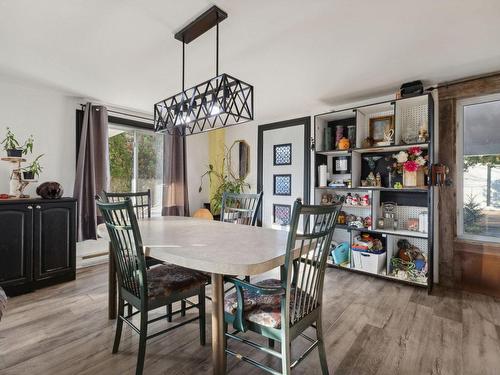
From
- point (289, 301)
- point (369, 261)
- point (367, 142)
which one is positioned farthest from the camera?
point (367, 142)

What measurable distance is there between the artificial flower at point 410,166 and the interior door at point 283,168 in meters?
1.32

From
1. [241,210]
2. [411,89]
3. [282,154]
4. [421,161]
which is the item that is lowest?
[241,210]

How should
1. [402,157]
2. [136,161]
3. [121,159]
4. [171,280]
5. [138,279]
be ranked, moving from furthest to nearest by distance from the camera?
1. [136,161]
2. [121,159]
3. [402,157]
4. [171,280]
5. [138,279]

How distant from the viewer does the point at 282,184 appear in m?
4.25

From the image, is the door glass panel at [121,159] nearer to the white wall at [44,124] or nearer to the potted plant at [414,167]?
the white wall at [44,124]

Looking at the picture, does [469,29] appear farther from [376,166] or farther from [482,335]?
[482,335]

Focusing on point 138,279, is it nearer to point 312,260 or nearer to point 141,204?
point 312,260

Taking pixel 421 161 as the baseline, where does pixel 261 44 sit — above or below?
above

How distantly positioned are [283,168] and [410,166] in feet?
5.98

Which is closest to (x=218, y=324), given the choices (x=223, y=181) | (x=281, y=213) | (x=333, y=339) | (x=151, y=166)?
(x=333, y=339)

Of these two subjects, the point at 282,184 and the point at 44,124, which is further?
the point at 282,184

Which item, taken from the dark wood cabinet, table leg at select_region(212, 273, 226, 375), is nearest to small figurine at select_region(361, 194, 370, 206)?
table leg at select_region(212, 273, 226, 375)

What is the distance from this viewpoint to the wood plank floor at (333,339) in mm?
1618

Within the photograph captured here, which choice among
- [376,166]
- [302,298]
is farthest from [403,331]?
[376,166]
